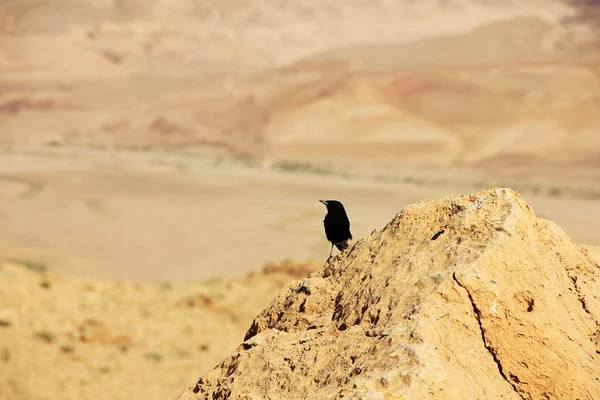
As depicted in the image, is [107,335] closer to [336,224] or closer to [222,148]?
[336,224]

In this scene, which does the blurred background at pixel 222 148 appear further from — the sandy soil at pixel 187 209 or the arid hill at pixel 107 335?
the sandy soil at pixel 187 209

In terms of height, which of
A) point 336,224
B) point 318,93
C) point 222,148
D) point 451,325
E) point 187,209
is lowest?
point 222,148

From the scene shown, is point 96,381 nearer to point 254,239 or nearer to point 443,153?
point 254,239

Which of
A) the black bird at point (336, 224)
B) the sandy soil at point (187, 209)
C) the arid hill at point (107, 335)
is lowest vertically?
the sandy soil at point (187, 209)

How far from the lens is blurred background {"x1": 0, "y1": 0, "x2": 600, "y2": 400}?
12.1 m

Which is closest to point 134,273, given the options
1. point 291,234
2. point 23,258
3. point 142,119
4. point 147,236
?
point 23,258

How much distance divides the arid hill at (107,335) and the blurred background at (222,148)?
0.04m

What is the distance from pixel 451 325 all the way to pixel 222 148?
62180mm

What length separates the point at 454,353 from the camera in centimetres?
317

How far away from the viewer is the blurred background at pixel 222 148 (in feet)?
39.7

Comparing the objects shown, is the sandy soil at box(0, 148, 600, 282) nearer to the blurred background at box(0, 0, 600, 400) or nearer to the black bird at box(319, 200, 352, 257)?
the blurred background at box(0, 0, 600, 400)

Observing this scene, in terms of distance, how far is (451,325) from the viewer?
3.23 metres

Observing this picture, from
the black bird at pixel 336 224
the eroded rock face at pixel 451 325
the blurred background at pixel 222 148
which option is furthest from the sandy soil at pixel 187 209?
the eroded rock face at pixel 451 325

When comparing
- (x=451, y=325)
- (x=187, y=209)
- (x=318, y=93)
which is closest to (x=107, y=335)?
(x=451, y=325)
